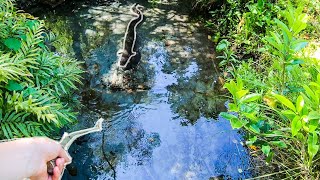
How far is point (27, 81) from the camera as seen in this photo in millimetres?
2934

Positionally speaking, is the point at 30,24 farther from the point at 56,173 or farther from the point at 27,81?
the point at 56,173

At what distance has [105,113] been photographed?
3.93m

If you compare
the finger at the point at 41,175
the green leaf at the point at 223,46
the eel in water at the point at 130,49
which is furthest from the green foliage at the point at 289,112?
the eel in water at the point at 130,49

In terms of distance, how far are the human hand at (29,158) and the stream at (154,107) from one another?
1.69m

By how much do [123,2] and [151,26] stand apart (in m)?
1.06

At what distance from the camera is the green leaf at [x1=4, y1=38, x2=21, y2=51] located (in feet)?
9.56

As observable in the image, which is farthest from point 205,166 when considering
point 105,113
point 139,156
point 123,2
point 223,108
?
point 123,2

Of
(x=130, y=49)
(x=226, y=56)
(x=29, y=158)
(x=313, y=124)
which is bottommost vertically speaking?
(x=130, y=49)

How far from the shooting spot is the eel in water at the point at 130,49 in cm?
476

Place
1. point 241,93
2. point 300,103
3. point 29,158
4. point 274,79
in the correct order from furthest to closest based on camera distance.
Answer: point 274,79, point 241,93, point 300,103, point 29,158

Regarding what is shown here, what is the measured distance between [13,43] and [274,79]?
2.24m

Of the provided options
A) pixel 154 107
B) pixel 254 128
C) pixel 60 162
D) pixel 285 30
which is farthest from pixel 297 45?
pixel 154 107

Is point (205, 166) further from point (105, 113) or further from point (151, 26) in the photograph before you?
point (151, 26)

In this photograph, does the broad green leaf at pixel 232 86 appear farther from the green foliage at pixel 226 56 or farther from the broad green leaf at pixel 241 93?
the green foliage at pixel 226 56
